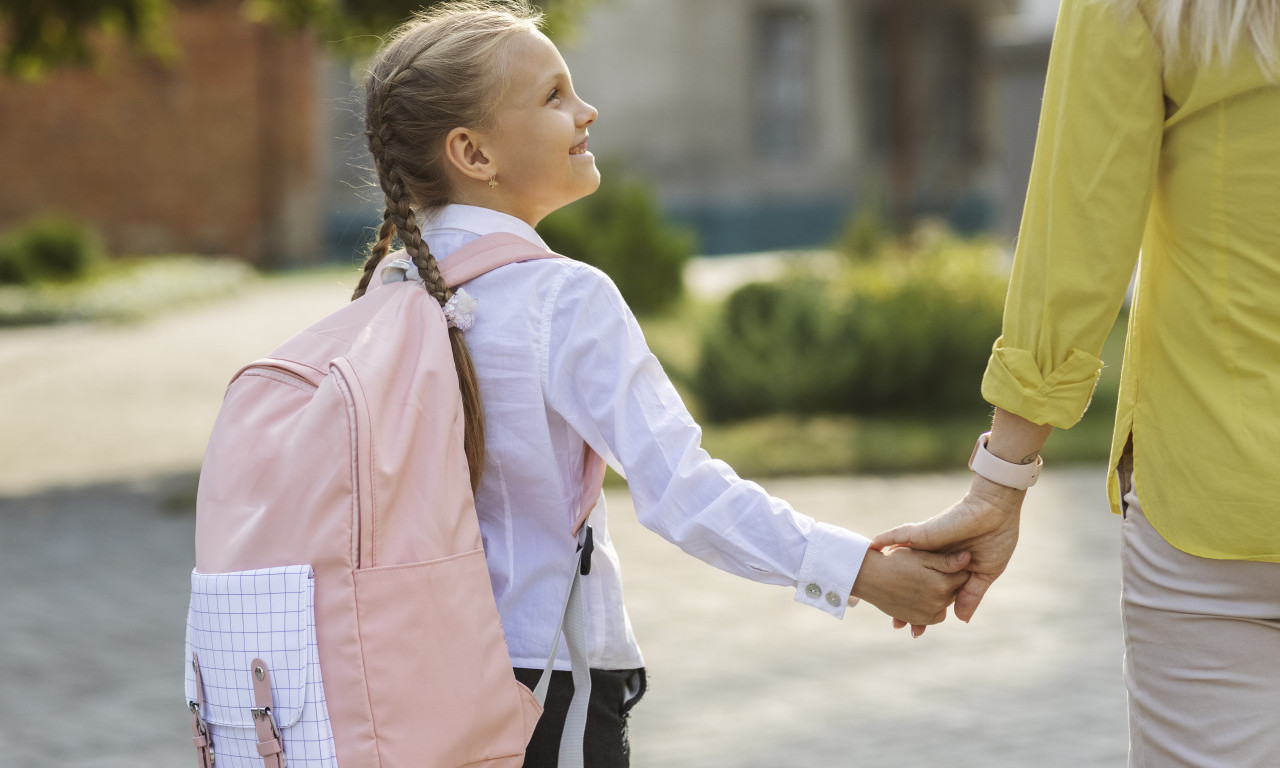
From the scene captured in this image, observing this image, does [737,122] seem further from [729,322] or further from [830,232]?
[729,322]

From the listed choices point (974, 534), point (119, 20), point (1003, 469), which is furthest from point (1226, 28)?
point (119, 20)

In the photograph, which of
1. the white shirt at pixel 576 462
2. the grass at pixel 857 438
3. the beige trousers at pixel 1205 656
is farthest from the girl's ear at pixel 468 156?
the grass at pixel 857 438

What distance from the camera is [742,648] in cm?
511

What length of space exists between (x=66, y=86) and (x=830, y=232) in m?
14.6

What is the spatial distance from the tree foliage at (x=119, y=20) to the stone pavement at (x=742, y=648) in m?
2.61

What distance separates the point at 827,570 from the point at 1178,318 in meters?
0.58

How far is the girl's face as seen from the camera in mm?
2082

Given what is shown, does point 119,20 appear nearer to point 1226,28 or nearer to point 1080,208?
point 1080,208

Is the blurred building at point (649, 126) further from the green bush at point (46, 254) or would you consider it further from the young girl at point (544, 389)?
the young girl at point (544, 389)

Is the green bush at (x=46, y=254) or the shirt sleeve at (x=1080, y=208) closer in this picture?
the shirt sleeve at (x=1080, y=208)

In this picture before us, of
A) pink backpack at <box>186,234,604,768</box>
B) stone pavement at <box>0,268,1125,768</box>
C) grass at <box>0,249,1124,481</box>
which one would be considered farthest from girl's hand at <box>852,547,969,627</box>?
grass at <box>0,249,1124,481</box>

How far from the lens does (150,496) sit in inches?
323

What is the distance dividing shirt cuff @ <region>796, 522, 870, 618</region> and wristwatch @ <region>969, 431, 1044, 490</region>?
0.26 meters

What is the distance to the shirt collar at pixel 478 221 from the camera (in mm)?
2104
